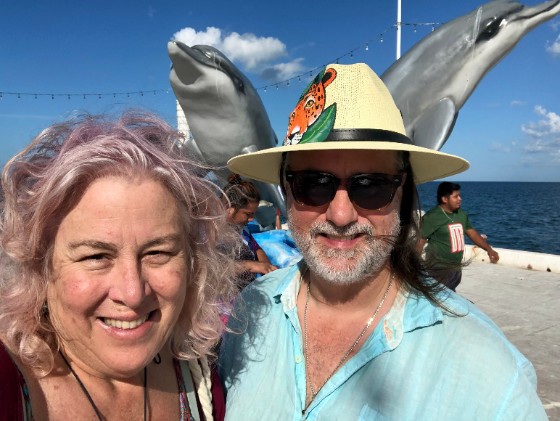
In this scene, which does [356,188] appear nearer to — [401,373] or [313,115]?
[313,115]

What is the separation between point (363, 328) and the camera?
1.70 m

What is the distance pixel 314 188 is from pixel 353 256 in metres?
0.29

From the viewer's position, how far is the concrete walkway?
401 cm

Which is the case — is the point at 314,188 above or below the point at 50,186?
below

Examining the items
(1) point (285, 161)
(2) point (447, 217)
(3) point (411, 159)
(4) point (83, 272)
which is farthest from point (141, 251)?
(2) point (447, 217)

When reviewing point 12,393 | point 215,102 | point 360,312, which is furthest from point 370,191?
point 215,102

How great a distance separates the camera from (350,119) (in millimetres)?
1602

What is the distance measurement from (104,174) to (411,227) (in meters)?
1.26

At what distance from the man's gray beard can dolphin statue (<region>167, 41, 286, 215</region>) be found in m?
5.64

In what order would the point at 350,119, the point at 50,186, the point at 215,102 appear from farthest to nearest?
the point at 215,102, the point at 350,119, the point at 50,186

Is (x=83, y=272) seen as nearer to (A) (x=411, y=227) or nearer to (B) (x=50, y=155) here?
(B) (x=50, y=155)

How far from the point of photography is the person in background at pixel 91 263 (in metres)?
1.25

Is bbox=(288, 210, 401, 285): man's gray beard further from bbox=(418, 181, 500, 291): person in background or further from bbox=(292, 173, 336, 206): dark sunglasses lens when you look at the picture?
bbox=(418, 181, 500, 291): person in background

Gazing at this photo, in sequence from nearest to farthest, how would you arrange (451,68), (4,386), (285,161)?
(4,386) → (285,161) → (451,68)
